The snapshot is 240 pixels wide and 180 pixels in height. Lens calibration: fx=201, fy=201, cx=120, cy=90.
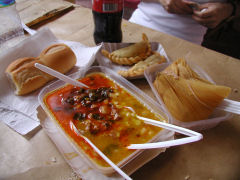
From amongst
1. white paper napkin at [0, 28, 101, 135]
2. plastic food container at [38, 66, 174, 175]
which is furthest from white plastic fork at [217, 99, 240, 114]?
white paper napkin at [0, 28, 101, 135]

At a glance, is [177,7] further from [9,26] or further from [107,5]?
[9,26]

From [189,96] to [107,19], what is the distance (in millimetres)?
625

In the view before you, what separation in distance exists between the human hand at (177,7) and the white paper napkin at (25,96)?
65 centimetres

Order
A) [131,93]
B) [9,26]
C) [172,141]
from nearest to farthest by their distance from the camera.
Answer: [172,141], [131,93], [9,26]

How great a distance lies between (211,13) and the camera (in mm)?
1336

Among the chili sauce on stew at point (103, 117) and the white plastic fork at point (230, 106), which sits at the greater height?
the white plastic fork at point (230, 106)

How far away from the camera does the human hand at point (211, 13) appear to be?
4.37 ft

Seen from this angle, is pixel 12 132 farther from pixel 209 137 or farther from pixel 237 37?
pixel 237 37

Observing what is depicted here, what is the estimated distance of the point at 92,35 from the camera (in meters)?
1.31

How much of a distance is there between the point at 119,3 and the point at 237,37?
7.62 feet

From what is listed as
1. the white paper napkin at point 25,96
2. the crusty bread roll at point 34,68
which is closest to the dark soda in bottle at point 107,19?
the white paper napkin at point 25,96

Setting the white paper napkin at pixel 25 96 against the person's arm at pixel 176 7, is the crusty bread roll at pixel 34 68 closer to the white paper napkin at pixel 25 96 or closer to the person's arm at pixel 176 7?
the white paper napkin at pixel 25 96

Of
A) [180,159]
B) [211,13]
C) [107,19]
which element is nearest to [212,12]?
[211,13]

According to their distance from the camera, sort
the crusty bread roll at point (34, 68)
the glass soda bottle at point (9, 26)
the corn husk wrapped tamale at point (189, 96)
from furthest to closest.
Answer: the glass soda bottle at point (9, 26), the crusty bread roll at point (34, 68), the corn husk wrapped tamale at point (189, 96)
